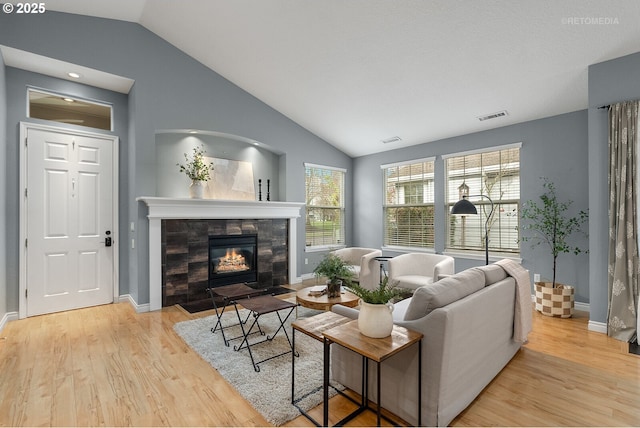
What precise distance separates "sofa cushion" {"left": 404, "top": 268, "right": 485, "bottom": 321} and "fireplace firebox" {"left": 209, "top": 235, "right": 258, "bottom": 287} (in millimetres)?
3584

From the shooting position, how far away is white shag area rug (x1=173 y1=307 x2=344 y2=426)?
2.08 metres

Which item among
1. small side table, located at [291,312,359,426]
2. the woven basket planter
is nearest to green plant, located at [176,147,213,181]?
small side table, located at [291,312,359,426]

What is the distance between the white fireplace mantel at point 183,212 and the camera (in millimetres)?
4160

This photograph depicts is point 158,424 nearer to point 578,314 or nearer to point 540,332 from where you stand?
point 540,332

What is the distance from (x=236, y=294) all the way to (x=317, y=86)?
3248mm

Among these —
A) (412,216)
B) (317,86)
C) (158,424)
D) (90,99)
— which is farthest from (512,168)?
(90,99)

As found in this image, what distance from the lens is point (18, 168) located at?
12.3ft

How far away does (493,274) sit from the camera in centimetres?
250

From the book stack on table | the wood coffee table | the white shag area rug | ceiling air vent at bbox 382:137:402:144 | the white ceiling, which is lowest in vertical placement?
the white shag area rug

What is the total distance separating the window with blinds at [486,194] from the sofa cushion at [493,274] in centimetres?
240

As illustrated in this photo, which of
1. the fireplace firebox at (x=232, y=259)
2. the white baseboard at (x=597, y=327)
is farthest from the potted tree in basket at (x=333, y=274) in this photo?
the white baseboard at (x=597, y=327)

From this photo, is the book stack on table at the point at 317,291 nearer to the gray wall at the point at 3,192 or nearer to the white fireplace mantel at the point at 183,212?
the white fireplace mantel at the point at 183,212

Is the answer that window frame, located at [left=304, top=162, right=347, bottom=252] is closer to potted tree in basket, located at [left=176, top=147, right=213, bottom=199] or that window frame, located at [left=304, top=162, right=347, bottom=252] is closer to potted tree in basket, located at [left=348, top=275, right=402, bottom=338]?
potted tree in basket, located at [left=176, top=147, right=213, bottom=199]

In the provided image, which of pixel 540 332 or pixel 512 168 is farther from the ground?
pixel 512 168
